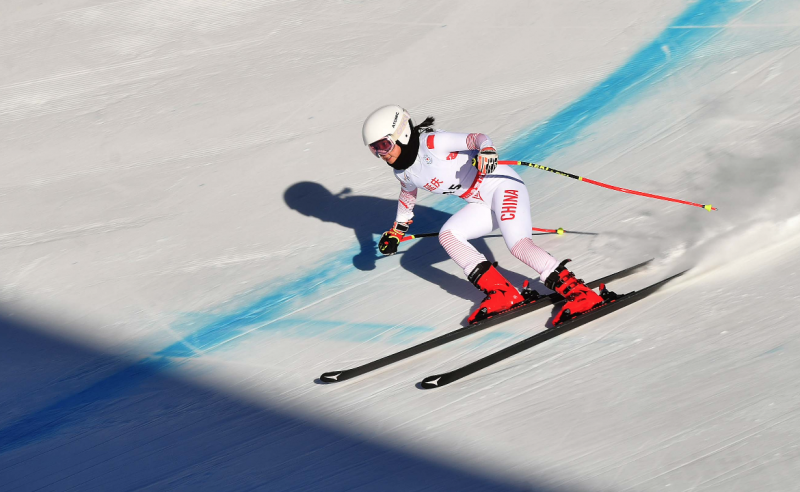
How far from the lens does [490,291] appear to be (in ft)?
15.6

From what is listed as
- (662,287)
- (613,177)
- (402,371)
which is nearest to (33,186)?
(402,371)

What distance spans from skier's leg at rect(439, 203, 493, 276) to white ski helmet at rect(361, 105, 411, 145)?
0.57 metres

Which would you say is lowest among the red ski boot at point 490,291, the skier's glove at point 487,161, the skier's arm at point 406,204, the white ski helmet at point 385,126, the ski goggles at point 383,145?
the red ski boot at point 490,291

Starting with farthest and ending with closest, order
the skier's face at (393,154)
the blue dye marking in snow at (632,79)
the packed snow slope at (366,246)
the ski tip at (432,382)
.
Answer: the blue dye marking in snow at (632,79), the skier's face at (393,154), the ski tip at (432,382), the packed snow slope at (366,246)

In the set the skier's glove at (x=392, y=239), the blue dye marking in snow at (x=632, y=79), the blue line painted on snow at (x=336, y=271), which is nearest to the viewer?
the blue line painted on snow at (x=336, y=271)

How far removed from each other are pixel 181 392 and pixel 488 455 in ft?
6.51

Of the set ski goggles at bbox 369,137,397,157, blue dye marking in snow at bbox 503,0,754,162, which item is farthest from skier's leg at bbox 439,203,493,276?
blue dye marking in snow at bbox 503,0,754,162

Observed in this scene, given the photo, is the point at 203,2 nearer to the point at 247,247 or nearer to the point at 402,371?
the point at 247,247

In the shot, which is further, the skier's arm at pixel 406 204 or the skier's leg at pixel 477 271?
the skier's arm at pixel 406 204

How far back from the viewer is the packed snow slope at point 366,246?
12.9 ft

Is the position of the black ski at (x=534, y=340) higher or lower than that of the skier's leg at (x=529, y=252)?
lower

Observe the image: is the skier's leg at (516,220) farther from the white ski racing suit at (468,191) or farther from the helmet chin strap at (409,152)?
the helmet chin strap at (409,152)

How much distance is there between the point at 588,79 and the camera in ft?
24.5

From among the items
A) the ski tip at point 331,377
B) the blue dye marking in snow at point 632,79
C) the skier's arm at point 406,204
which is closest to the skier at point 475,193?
the skier's arm at point 406,204
